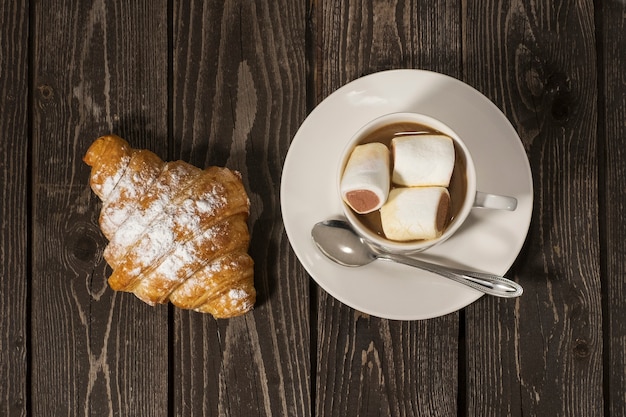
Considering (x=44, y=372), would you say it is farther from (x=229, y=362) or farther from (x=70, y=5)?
(x=70, y=5)

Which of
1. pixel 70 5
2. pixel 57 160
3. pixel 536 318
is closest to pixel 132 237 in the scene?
pixel 57 160

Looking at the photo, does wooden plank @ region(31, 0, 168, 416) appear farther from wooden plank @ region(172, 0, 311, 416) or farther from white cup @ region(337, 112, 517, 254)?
white cup @ region(337, 112, 517, 254)

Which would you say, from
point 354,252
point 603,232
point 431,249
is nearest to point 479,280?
point 431,249

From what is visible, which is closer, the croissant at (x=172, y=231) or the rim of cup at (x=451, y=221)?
the rim of cup at (x=451, y=221)

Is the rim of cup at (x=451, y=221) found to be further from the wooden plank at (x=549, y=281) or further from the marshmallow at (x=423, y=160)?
the wooden plank at (x=549, y=281)

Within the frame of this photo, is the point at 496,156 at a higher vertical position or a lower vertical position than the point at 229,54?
lower

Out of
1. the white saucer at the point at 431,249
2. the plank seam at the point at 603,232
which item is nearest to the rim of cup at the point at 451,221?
the white saucer at the point at 431,249
